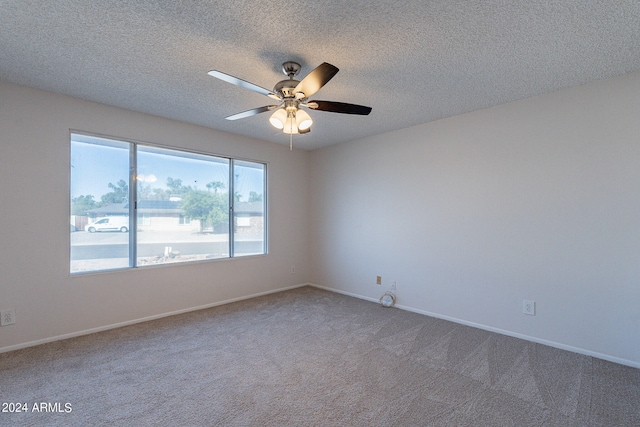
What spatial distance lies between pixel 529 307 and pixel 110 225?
4549 millimetres

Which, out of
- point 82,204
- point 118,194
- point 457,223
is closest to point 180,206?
point 118,194

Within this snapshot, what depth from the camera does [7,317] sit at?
275 cm

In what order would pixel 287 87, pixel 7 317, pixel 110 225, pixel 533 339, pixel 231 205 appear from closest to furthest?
pixel 287 87, pixel 7 317, pixel 533 339, pixel 110 225, pixel 231 205

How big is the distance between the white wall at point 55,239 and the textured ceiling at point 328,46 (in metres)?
0.29

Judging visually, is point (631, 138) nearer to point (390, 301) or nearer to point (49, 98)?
point (390, 301)

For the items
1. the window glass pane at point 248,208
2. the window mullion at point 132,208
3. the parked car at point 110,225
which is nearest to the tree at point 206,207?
the window glass pane at point 248,208

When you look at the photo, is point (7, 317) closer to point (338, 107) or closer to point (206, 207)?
point (206, 207)

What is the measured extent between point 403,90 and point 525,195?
1.65 m

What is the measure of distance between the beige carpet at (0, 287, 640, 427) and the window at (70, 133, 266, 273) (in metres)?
0.93

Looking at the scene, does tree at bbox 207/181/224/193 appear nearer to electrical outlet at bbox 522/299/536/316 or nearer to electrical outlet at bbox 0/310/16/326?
electrical outlet at bbox 0/310/16/326

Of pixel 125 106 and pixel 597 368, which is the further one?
pixel 125 106

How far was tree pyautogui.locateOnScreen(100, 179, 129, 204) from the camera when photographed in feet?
11.1

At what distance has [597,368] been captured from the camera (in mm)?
2467

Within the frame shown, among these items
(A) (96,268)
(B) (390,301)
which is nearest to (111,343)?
(A) (96,268)
